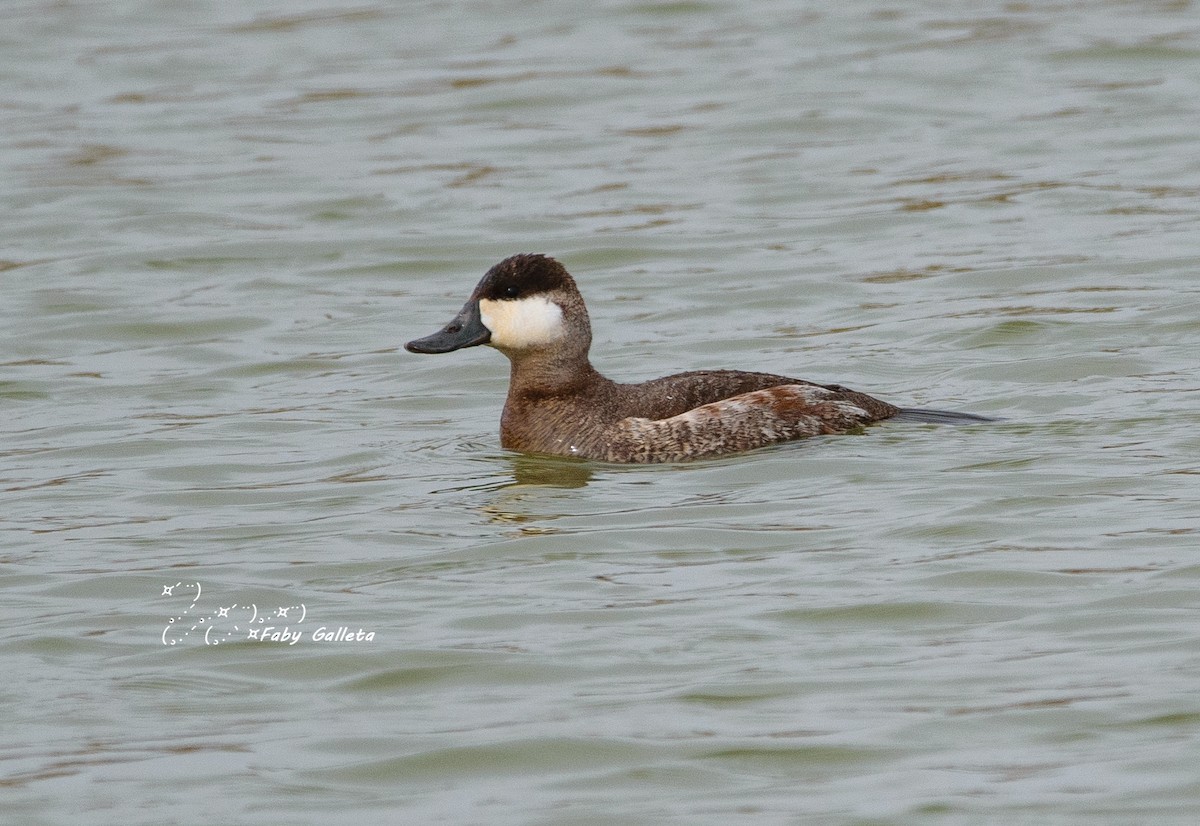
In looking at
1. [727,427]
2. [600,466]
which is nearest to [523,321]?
[600,466]

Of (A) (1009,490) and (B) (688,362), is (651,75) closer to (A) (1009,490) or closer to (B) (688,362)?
(B) (688,362)

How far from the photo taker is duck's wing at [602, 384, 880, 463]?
32.7ft

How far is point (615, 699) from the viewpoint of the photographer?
6.89 metres

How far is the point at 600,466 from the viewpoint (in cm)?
1002

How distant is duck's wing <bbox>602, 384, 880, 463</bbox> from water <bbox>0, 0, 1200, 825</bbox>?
0.38 feet


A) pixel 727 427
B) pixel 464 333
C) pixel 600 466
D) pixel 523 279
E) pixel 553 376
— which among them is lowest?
pixel 600 466

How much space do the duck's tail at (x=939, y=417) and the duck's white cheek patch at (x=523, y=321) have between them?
1.60 meters

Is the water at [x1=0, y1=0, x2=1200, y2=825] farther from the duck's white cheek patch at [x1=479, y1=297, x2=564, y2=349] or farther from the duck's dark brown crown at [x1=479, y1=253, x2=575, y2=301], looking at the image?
the duck's dark brown crown at [x1=479, y1=253, x2=575, y2=301]

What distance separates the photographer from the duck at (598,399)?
32.8 feet

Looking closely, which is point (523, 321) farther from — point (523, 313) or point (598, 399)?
point (598, 399)

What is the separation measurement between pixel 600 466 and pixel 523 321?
2.48 ft

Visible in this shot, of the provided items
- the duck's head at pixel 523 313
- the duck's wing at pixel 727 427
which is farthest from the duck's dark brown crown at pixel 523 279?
the duck's wing at pixel 727 427

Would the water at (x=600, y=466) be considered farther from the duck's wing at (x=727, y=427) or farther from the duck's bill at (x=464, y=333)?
the duck's bill at (x=464, y=333)

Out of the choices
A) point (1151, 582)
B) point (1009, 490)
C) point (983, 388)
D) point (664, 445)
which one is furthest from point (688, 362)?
point (1151, 582)
